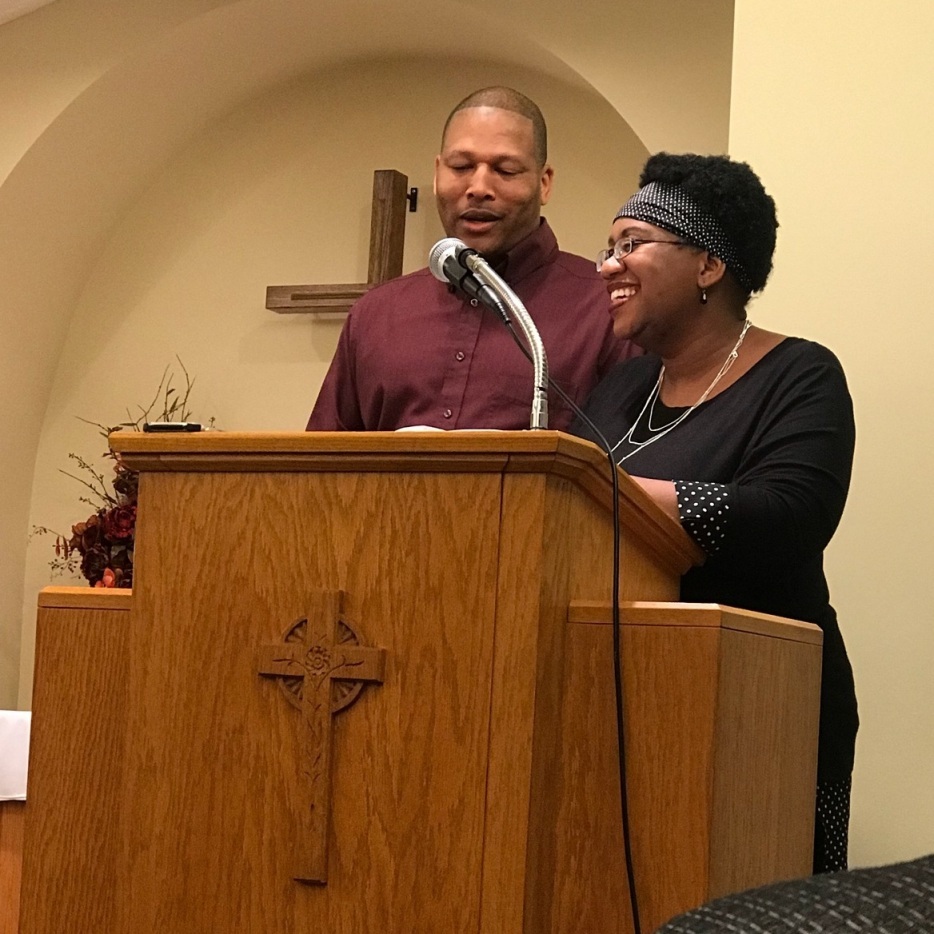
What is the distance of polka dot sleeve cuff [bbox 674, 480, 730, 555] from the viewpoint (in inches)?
80.3

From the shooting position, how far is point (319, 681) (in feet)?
5.32

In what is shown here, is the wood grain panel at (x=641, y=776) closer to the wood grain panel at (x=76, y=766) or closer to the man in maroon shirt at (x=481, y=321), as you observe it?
the wood grain panel at (x=76, y=766)

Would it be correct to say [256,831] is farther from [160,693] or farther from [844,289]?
[844,289]

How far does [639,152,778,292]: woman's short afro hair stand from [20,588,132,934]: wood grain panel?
46.6 inches

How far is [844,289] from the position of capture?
9.79 feet

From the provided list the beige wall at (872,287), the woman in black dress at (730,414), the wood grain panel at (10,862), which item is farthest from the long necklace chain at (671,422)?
the wood grain panel at (10,862)

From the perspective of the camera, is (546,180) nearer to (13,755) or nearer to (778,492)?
(778,492)

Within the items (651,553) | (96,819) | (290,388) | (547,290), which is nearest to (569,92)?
(290,388)

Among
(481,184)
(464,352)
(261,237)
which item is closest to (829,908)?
(464,352)

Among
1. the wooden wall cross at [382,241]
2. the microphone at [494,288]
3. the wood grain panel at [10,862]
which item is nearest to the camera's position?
the microphone at [494,288]

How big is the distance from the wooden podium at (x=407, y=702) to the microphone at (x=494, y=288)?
0.16 m

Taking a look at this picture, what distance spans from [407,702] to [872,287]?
1729 millimetres

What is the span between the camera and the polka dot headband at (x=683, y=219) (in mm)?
2467

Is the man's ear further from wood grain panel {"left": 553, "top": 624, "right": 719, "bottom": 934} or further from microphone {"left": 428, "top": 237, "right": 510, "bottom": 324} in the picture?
wood grain panel {"left": 553, "top": 624, "right": 719, "bottom": 934}
